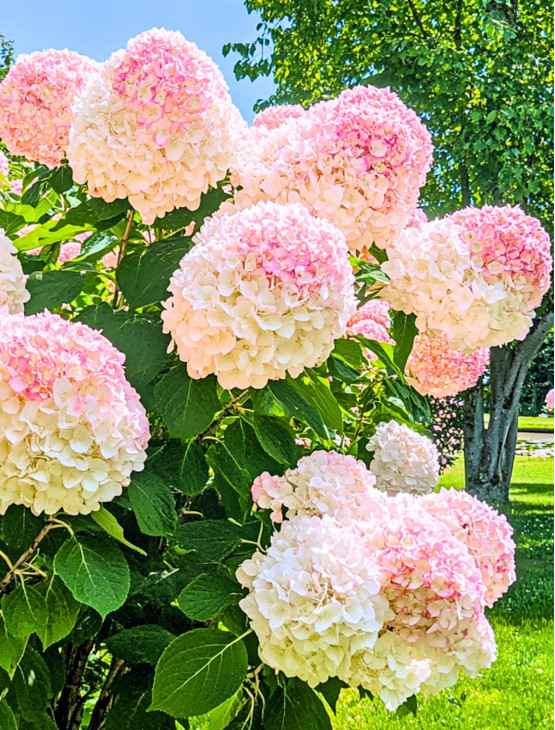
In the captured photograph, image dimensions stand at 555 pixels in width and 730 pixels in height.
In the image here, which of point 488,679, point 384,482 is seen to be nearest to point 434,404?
point 488,679

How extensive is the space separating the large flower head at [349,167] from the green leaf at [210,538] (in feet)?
1.25

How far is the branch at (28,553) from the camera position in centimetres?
99

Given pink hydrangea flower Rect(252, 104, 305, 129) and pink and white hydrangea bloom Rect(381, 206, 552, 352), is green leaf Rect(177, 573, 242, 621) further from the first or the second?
pink hydrangea flower Rect(252, 104, 305, 129)

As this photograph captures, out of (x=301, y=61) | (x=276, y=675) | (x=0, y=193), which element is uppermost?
(x=301, y=61)

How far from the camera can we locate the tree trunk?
8031 millimetres

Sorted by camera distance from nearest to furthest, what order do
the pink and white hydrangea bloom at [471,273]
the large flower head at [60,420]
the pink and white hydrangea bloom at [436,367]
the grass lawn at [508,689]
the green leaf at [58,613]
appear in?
1. the large flower head at [60,420]
2. the green leaf at [58,613]
3. the pink and white hydrangea bloom at [471,273]
4. the pink and white hydrangea bloom at [436,367]
5. the grass lawn at [508,689]

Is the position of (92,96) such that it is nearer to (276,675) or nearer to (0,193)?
(0,193)

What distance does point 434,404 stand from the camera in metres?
8.83

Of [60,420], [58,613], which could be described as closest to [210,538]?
[58,613]

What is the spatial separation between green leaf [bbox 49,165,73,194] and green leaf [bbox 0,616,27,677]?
25.1 inches

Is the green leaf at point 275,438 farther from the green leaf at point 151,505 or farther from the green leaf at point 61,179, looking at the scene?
the green leaf at point 61,179

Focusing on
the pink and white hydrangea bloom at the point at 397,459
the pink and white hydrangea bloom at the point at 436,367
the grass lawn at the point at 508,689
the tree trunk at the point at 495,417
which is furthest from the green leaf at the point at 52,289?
the tree trunk at the point at 495,417

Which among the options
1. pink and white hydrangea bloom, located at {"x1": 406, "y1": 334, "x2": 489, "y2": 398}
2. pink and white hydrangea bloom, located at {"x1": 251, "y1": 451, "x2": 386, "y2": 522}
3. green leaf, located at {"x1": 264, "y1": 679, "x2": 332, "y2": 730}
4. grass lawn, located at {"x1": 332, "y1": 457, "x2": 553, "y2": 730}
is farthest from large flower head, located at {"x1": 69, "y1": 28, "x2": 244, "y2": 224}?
grass lawn, located at {"x1": 332, "y1": 457, "x2": 553, "y2": 730}

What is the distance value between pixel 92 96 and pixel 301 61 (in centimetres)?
751
